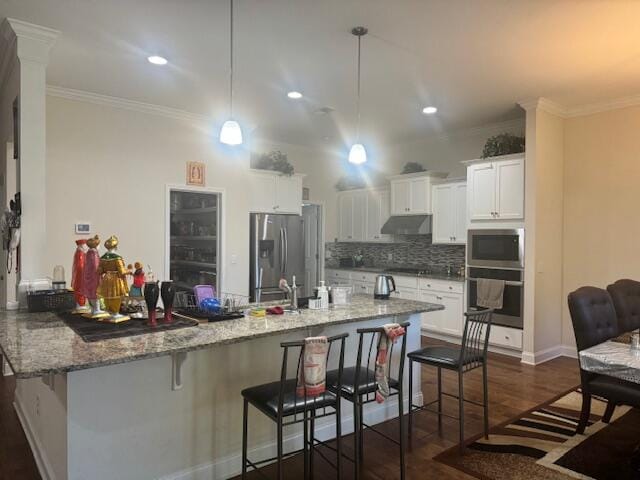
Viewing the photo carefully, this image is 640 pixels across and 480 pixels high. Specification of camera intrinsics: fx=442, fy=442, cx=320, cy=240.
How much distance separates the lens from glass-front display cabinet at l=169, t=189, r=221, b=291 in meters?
5.75

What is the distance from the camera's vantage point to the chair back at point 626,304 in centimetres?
360

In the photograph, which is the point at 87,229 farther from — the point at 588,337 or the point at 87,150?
the point at 588,337

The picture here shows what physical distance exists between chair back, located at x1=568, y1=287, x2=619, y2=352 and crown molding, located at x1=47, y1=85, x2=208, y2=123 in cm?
439

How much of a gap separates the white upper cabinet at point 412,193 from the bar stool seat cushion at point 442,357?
3505 millimetres

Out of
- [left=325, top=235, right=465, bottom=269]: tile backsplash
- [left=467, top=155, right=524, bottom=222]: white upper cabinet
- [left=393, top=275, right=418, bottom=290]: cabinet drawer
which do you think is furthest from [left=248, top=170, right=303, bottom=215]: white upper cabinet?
[left=467, top=155, right=524, bottom=222]: white upper cabinet

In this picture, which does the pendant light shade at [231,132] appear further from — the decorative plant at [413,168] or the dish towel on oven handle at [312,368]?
the decorative plant at [413,168]

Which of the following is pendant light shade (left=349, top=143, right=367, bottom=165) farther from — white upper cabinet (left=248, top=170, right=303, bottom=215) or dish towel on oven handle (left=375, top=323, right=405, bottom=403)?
white upper cabinet (left=248, top=170, right=303, bottom=215)

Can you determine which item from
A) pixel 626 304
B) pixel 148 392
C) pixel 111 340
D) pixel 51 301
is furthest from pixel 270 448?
pixel 626 304

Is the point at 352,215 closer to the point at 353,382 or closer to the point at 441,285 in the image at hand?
the point at 441,285

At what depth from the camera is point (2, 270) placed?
4.29 metres

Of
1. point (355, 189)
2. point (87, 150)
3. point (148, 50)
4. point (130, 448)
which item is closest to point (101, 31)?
point (148, 50)

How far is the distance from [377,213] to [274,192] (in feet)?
5.96

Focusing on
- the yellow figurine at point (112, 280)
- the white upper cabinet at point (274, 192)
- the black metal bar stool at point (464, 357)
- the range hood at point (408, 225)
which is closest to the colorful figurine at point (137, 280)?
the yellow figurine at point (112, 280)

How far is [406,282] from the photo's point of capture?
622 cm
